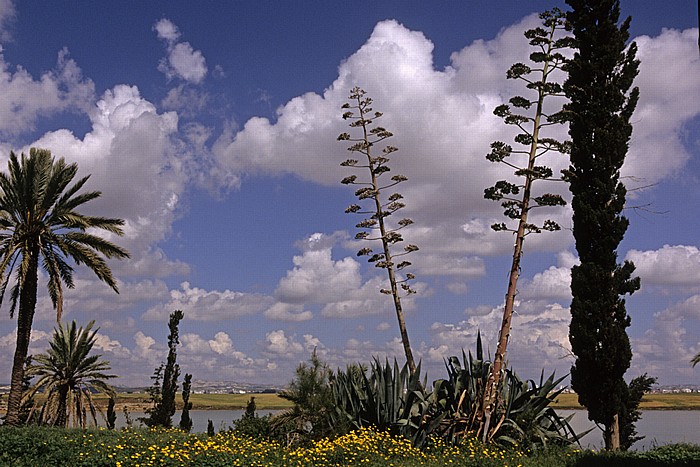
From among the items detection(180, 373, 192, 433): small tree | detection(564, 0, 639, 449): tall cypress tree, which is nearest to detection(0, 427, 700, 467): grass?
detection(564, 0, 639, 449): tall cypress tree

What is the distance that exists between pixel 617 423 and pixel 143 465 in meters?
12.4

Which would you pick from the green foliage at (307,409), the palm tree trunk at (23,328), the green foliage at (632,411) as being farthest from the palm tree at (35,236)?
the green foliage at (632,411)

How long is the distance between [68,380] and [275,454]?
1533 cm

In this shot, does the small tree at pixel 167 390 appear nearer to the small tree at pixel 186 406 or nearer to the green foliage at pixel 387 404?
the small tree at pixel 186 406

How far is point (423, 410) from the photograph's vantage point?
15.1 m

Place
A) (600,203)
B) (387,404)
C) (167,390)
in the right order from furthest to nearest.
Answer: (167,390) < (600,203) < (387,404)

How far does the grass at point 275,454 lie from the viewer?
11852 millimetres

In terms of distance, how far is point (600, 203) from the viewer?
62.0 feet

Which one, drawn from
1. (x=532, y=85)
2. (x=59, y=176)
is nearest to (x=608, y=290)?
(x=532, y=85)

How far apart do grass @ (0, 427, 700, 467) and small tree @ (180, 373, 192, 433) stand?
47.3ft

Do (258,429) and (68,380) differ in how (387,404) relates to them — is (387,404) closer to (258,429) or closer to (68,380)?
(258,429)

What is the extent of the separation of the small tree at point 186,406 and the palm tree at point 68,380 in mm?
4383

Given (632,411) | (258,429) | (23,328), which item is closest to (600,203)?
(632,411)

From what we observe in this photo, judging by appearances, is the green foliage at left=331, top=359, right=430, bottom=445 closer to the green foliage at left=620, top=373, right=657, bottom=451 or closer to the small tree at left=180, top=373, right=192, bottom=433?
the green foliage at left=620, top=373, right=657, bottom=451
